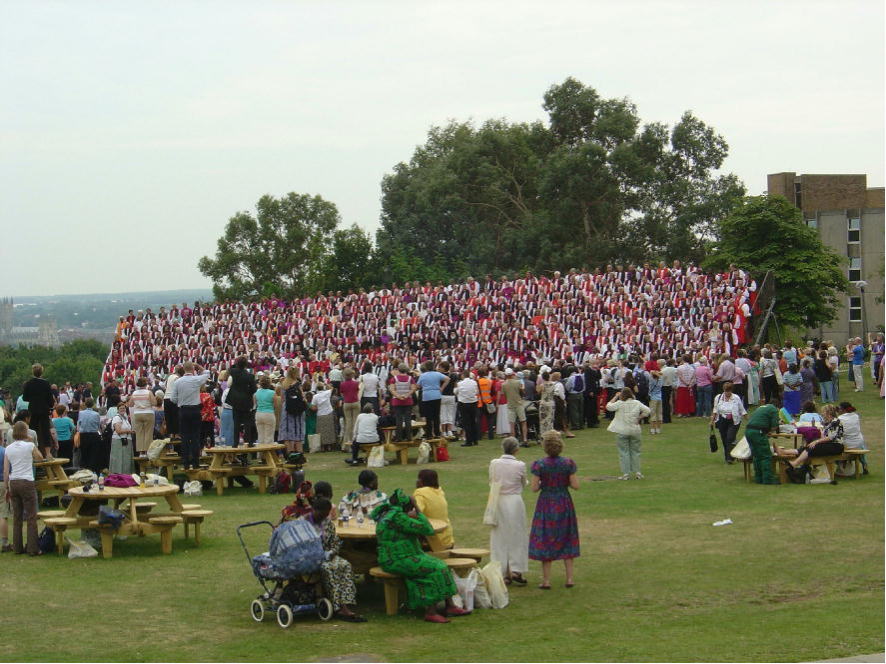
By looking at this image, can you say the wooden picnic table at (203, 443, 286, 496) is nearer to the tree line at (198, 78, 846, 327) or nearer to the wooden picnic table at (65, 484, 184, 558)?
Result: the wooden picnic table at (65, 484, 184, 558)

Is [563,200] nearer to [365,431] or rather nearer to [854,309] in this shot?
[854,309]

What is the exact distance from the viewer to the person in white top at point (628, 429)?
18109 millimetres

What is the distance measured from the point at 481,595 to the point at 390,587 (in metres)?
0.85

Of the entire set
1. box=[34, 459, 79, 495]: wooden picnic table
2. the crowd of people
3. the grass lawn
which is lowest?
the grass lawn

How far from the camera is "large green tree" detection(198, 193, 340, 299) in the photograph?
236ft

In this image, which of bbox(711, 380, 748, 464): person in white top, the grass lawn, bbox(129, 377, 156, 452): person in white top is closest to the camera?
the grass lawn

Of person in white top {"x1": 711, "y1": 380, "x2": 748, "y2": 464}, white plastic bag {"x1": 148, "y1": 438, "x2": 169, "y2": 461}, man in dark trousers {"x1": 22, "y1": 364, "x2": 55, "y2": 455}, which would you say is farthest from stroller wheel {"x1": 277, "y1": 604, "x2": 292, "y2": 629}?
person in white top {"x1": 711, "y1": 380, "x2": 748, "y2": 464}

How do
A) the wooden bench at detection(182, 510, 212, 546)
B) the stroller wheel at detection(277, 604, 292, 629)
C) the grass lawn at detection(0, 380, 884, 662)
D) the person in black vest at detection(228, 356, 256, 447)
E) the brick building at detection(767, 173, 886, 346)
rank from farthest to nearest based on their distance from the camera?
the brick building at detection(767, 173, 886, 346)
the person in black vest at detection(228, 356, 256, 447)
the wooden bench at detection(182, 510, 212, 546)
the stroller wheel at detection(277, 604, 292, 629)
the grass lawn at detection(0, 380, 884, 662)

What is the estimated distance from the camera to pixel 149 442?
21.6 meters

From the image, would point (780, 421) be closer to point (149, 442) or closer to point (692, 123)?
point (149, 442)

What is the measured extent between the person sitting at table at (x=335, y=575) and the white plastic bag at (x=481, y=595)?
3.53 ft

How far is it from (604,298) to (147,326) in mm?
18020

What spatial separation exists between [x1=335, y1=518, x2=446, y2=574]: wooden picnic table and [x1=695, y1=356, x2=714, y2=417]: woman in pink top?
1579 cm

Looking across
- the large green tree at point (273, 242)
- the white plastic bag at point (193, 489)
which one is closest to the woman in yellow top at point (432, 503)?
the white plastic bag at point (193, 489)
